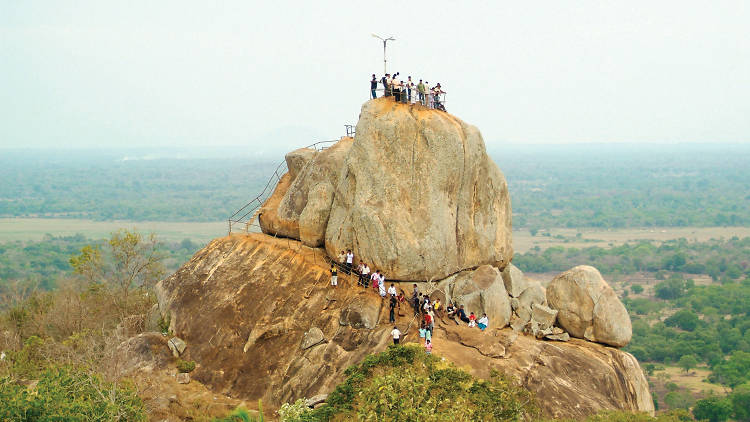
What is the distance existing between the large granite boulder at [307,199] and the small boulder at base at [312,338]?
6.19 meters

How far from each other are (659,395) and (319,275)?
52891mm

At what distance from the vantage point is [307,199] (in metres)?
34.7

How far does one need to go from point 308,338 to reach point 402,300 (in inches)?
186

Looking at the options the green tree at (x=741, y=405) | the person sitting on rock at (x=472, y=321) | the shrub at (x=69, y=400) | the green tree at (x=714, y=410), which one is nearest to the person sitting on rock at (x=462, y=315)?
the person sitting on rock at (x=472, y=321)

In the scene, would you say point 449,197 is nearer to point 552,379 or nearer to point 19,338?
point 552,379

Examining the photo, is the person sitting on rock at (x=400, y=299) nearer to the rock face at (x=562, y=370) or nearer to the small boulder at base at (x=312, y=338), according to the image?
the rock face at (x=562, y=370)

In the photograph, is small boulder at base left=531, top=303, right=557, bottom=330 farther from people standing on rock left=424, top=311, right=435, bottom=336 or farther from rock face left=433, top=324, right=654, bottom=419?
people standing on rock left=424, top=311, right=435, bottom=336

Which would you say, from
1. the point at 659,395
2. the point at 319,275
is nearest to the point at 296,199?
the point at 319,275

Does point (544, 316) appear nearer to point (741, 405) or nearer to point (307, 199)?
point (307, 199)

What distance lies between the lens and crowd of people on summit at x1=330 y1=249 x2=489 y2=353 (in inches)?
1108

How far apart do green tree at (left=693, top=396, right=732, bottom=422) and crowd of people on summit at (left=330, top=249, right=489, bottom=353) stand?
40463mm

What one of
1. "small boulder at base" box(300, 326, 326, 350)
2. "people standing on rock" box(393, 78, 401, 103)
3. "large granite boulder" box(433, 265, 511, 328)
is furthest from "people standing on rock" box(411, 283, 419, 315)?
"people standing on rock" box(393, 78, 401, 103)

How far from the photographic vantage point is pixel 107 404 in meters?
21.8

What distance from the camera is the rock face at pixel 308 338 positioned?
26.4 metres
